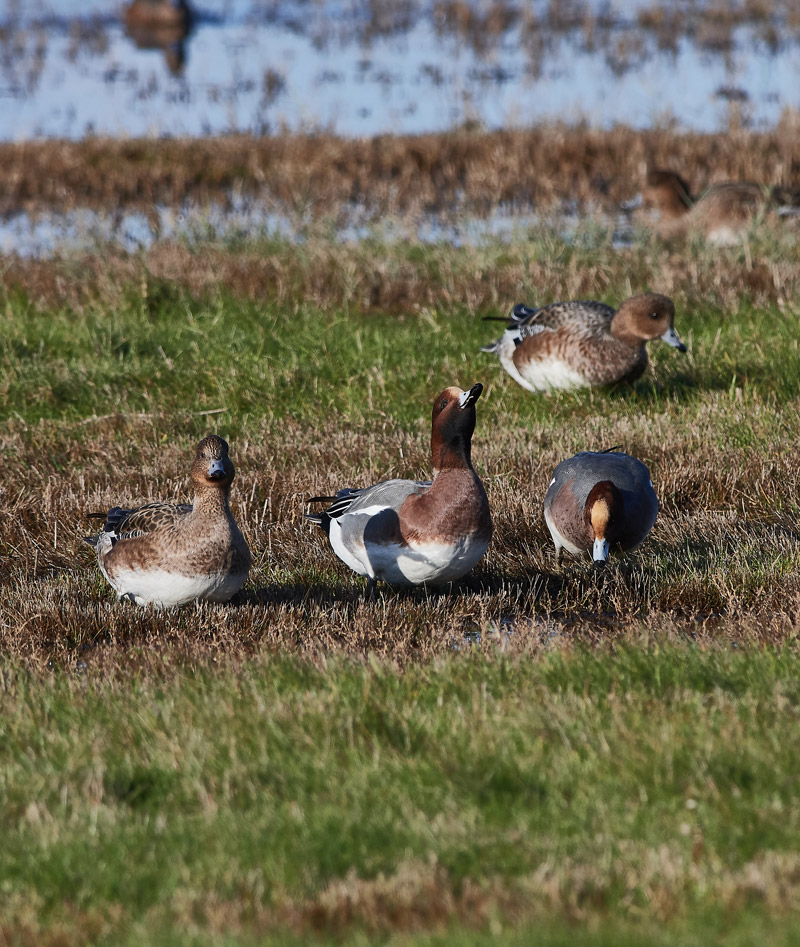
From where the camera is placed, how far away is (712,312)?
32.3ft

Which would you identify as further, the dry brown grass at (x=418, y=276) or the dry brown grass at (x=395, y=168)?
the dry brown grass at (x=395, y=168)

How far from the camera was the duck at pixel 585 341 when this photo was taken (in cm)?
813

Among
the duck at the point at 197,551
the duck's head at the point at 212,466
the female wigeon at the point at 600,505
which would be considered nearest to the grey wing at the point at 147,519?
the duck at the point at 197,551

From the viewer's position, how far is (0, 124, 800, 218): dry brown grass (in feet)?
54.1

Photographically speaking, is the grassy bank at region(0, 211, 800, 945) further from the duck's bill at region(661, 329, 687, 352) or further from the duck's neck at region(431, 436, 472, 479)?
the duck's neck at region(431, 436, 472, 479)

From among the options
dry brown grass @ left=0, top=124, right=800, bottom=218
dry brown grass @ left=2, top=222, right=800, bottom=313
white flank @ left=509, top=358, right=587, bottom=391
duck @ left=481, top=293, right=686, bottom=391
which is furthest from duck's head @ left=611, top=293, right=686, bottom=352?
A: dry brown grass @ left=0, top=124, right=800, bottom=218

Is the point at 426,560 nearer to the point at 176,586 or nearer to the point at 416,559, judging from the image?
the point at 416,559

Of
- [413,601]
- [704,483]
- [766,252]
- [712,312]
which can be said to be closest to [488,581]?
[413,601]

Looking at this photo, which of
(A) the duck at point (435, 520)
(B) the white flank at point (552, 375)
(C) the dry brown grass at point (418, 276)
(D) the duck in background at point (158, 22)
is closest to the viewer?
(A) the duck at point (435, 520)

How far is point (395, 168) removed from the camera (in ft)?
57.8

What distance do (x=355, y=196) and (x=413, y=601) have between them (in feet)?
39.5

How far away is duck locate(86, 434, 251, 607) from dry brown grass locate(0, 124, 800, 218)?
11.3 metres

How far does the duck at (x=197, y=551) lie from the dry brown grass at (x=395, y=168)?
1129cm

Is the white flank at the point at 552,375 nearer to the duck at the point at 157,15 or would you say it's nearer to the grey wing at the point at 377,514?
the grey wing at the point at 377,514
